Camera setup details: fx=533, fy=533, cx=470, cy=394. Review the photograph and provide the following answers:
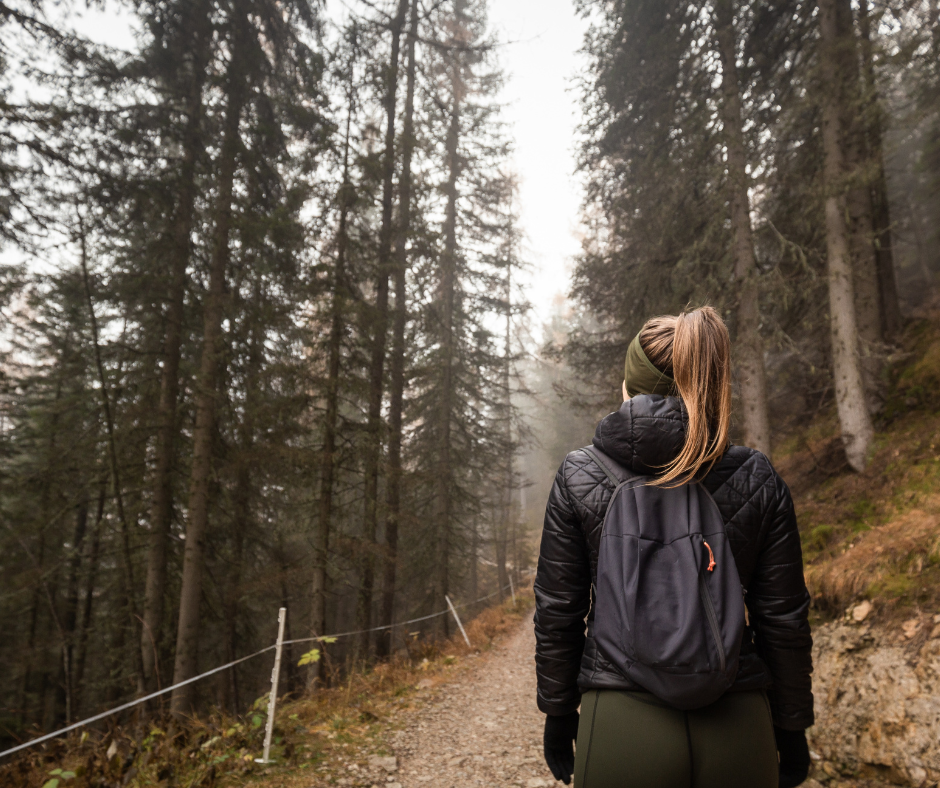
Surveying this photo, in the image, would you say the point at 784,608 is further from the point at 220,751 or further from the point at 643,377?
the point at 220,751

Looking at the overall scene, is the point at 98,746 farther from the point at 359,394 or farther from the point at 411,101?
the point at 411,101

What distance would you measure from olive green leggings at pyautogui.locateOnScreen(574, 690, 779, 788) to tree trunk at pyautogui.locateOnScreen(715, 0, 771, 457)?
6.69 m

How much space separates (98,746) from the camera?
14.0 ft

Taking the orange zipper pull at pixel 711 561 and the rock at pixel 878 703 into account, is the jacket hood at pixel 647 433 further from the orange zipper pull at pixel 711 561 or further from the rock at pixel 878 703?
the rock at pixel 878 703

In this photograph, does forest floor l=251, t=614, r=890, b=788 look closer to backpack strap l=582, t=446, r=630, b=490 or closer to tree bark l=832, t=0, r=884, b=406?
backpack strap l=582, t=446, r=630, b=490

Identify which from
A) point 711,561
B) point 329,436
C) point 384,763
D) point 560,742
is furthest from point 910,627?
point 329,436

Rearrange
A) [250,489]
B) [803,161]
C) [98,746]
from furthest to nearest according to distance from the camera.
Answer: [250,489] → [803,161] → [98,746]

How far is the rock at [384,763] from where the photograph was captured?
477 cm

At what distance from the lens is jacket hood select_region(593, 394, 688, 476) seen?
1.54 m

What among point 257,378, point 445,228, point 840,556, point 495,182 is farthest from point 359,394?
point 495,182

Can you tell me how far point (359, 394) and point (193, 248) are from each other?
13.4ft

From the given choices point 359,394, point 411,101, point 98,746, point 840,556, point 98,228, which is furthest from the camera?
point 411,101

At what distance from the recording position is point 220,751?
458cm

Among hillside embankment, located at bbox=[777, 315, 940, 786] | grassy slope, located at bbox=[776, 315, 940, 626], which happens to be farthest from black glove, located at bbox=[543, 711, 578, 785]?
grassy slope, located at bbox=[776, 315, 940, 626]
